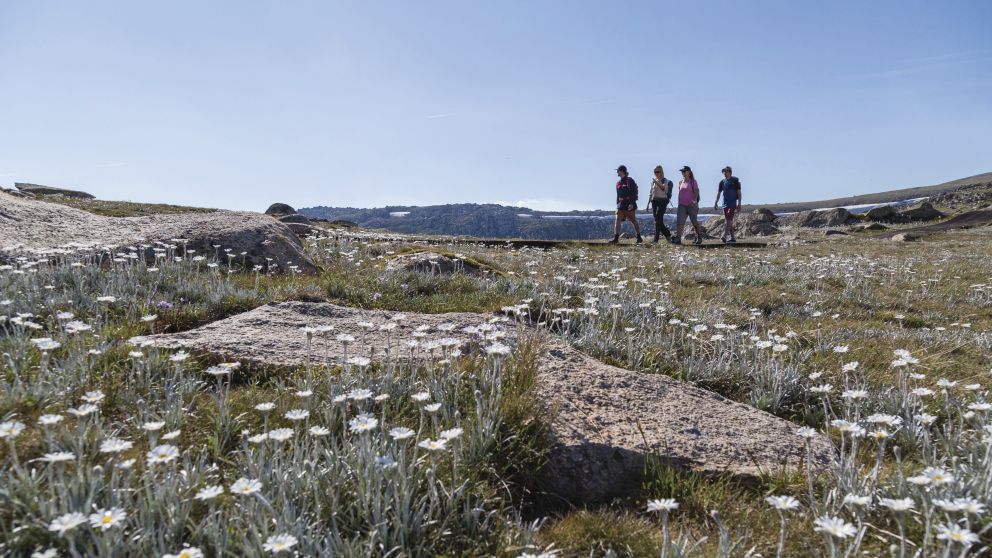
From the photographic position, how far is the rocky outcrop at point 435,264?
8.28 meters

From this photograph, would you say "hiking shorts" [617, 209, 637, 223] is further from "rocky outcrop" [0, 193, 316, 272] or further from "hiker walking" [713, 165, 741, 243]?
"rocky outcrop" [0, 193, 316, 272]

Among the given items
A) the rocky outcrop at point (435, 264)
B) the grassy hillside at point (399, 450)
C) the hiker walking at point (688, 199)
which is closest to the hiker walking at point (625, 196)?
the hiker walking at point (688, 199)

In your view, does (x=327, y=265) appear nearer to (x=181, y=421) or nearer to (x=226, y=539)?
(x=181, y=421)

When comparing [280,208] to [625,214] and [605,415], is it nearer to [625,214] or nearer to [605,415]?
[625,214]

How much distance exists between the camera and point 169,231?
848 cm

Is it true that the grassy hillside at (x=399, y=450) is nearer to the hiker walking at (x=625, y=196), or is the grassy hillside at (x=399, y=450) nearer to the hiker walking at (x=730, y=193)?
the hiker walking at (x=625, y=196)

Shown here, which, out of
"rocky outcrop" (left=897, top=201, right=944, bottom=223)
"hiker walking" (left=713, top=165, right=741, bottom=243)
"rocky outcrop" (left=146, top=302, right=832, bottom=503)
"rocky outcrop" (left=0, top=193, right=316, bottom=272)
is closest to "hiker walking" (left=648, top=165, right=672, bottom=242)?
"hiker walking" (left=713, top=165, right=741, bottom=243)

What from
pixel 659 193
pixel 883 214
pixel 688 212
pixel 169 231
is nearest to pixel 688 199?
pixel 688 212

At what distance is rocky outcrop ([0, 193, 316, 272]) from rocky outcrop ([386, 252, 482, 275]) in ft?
5.05

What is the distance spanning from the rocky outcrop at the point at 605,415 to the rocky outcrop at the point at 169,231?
13.9 ft

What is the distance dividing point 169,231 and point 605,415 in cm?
795

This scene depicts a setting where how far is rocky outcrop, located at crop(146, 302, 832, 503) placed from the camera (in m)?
2.84

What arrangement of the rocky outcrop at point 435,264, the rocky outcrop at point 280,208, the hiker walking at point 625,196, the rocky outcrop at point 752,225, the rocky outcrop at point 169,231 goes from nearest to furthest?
1. the rocky outcrop at point 169,231
2. the rocky outcrop at point 435,264
3. the hiker walking at point 625,196
4. the rocky outcrop at point 752,225
5. the rocky outcrop at point 280,208

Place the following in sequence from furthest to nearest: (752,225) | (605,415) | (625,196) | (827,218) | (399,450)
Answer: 1. (827,218)
2. (752,225)
3. (625,196)
4. (605,415)
5. (399,450)
